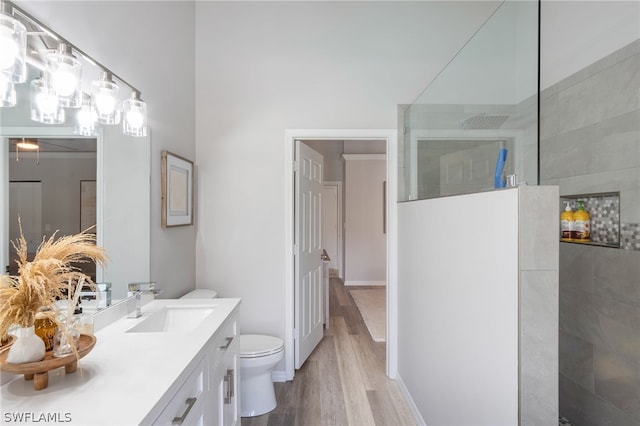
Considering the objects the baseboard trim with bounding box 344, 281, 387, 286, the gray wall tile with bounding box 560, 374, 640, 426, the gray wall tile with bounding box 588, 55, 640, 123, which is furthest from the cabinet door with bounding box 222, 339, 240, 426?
the baseboard trim with bounding box 344, 281, 387, 286

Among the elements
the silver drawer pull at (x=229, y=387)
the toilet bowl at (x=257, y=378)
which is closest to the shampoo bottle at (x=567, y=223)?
the toilet bowl at (x=257, y=378)

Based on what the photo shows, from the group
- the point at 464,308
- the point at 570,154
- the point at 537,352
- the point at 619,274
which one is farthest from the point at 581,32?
the point at 537,352

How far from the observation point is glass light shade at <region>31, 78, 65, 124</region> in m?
1.16

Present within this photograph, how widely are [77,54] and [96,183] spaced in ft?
1.77

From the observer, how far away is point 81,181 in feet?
4.58

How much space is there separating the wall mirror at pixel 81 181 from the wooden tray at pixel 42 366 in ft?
1.07

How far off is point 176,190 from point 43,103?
46.8 inches

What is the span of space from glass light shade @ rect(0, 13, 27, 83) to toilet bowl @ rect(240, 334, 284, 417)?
75.2 inches

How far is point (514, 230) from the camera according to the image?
47.9 inches

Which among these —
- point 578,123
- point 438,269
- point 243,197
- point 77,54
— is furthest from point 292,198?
point 578,123

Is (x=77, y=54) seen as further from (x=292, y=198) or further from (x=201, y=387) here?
(x=292, y=198)

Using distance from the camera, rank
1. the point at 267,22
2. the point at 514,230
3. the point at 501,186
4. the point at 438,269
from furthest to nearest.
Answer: the point at 267,22
the point at 438,269
the point at 501,186
the point at 514,230

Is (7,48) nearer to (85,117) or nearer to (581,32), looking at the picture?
(85,117)

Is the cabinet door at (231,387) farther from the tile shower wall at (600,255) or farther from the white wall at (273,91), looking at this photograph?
the tile shower wall at (600,255)
